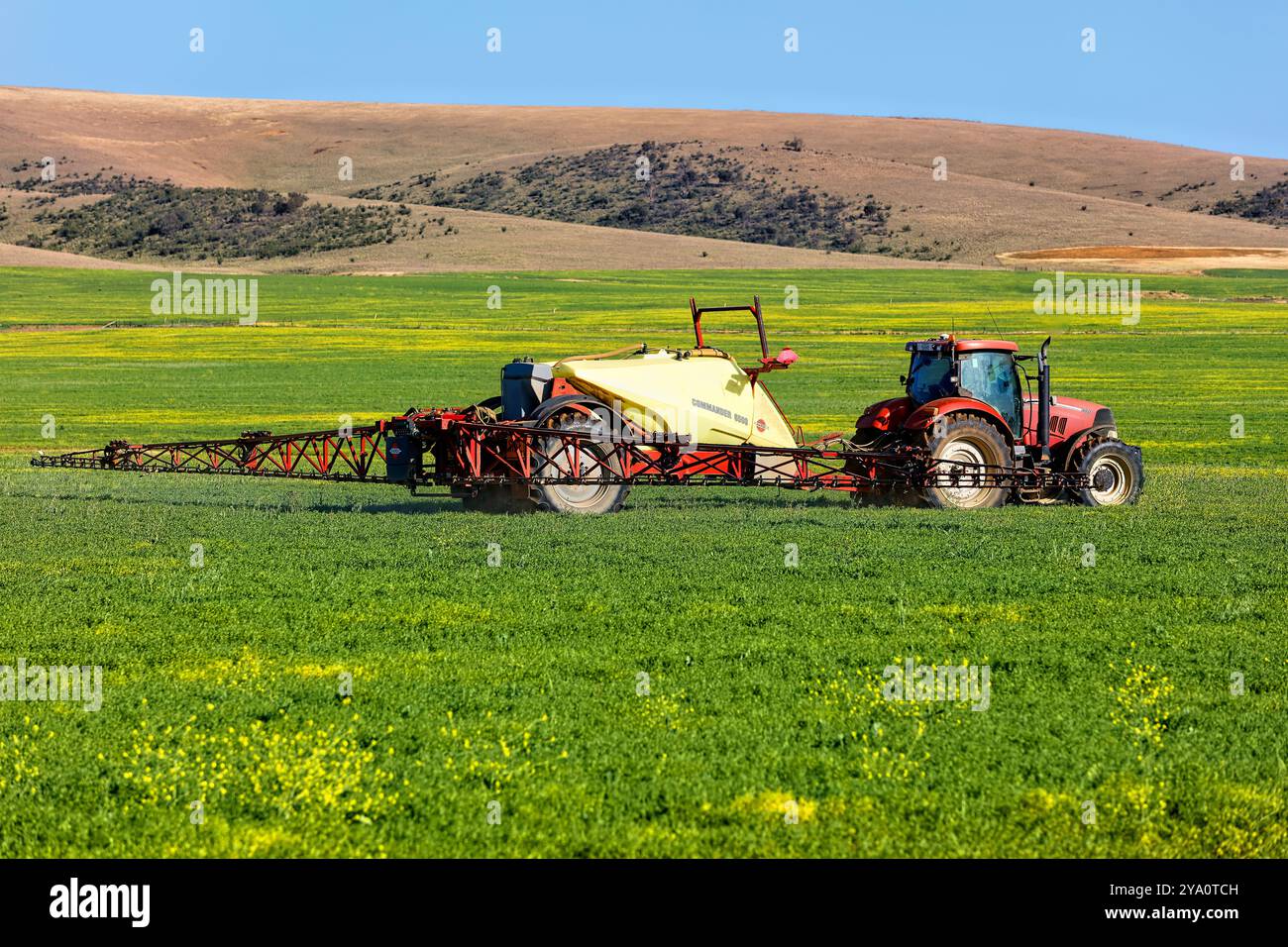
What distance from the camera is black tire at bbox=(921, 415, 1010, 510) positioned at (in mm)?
20891

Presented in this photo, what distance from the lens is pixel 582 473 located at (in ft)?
65.3

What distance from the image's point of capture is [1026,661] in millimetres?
11312

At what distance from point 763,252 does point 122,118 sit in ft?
342

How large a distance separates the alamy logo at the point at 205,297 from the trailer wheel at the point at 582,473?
178 feet

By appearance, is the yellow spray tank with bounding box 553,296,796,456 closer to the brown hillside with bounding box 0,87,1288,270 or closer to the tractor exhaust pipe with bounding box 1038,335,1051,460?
the tractor exhaust pipe with bounding box 1038,335,1051,460

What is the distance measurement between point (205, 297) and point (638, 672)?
83895 mm

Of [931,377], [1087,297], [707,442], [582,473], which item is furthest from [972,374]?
[1087,297]

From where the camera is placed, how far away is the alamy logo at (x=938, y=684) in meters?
10.2

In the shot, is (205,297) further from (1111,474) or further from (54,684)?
(54,684)

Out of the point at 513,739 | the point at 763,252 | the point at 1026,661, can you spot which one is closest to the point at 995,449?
the point at 1026,661
